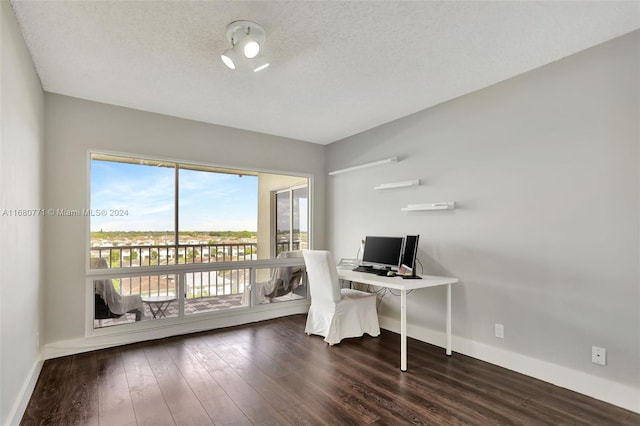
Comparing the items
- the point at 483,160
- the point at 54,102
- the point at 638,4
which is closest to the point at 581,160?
the point at 483,160

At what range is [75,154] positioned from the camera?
3348 mm

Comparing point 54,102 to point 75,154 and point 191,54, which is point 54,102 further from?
point 191,54

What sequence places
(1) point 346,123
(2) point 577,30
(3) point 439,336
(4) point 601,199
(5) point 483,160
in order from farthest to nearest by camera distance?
(1) point 346,123, (3) point 439,336, (5) point 483,160, (4) point 601,199, (2) point 577,30

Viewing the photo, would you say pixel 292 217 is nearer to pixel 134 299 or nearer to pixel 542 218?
pixel 134 299

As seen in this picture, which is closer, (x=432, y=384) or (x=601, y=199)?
(x=601, y=199)

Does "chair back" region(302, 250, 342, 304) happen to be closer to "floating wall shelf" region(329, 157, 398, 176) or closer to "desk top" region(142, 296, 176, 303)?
"floating wall shelf" region(329, 157, 398, 176)

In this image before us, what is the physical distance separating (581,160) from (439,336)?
80.1 inches

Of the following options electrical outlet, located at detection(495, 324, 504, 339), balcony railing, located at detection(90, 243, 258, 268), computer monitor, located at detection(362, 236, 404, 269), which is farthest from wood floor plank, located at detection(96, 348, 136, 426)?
electrical outlet, located at detection(495, 324, 504, 339)

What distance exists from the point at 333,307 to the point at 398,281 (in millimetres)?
830

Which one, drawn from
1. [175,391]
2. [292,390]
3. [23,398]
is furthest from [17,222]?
[292,390]

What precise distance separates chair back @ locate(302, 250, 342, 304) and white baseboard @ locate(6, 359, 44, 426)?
8.12 ft

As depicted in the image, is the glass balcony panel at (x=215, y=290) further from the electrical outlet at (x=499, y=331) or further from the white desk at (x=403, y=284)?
the electrical outlet at (x=499, y=331)

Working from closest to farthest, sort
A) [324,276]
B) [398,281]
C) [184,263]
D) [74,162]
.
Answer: [398,281]
[74,162]
[324,276]
[184,263]

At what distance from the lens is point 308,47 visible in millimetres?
2424
